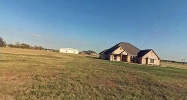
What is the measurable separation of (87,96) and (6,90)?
12.9 feet

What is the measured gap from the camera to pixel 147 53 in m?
38.7

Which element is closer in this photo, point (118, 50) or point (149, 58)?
point (149, 58)

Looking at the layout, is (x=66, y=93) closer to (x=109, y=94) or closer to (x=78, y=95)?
(x=78, y=95)

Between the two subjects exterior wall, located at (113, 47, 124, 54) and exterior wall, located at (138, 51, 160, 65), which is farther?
exterior wall, located at (113, 47, 124, 54)

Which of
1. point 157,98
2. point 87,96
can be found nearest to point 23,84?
point 87,96

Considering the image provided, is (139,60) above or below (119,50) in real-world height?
below

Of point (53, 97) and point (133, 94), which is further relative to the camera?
point (133, 94)

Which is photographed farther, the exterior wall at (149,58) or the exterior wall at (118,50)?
the exterior wall at (118,50)

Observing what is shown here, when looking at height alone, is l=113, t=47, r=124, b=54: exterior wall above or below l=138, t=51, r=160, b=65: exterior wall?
above

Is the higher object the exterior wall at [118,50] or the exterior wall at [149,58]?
the exterior wall at [118,50]

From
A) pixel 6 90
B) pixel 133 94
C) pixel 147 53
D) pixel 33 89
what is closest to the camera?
pixel 6 90

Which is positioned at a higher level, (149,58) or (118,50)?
(118,50)

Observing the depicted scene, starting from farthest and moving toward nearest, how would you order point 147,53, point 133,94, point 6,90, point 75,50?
point 75,50 < point 147,53 < point 133,94 < point 6,90

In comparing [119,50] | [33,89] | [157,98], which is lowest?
[157,98]
